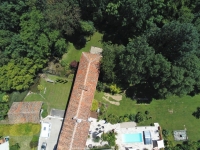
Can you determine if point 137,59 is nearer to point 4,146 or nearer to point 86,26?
point 86,26

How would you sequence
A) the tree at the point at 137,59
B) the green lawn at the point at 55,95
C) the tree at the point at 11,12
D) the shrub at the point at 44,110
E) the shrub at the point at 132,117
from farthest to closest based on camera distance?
the green lawn at the point at 55,95 < the shrub at the point at 44,110 < the tree at the point at 11,12 < the shrub at the point at 132,117 < the tree at the point at 137,59

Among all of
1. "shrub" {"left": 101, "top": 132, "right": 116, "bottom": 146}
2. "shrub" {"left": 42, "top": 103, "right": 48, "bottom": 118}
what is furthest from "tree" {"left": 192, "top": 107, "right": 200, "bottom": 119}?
"shrub" {"left": 42, "top": 103, "right": 48, "bottom": 118}

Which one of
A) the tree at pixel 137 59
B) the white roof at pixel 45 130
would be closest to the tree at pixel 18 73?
the white roof at pixel 45 130

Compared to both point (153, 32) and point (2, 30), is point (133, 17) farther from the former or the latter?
point (2, 30)

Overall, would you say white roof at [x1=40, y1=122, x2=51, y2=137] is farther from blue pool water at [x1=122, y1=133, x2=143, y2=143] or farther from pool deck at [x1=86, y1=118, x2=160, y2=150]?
blue pool water at [x1=122, y1=133, x2=143, y2=143]

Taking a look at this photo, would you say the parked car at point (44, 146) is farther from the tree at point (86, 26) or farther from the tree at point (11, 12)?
the tree at point (11, 12)

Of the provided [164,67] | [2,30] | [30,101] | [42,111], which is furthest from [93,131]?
[2,30]

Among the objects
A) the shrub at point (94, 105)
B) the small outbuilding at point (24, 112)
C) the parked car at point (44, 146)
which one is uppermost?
the shrub at point (94, 105)

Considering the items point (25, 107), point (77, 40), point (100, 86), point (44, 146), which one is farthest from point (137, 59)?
point (44, 146)
